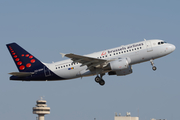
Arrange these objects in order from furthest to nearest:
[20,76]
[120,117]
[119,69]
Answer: [120,117]
[20,76]
[119,69]

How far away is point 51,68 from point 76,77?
4.27 metres

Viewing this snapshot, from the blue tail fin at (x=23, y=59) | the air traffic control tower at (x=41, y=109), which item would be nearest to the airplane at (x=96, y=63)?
the blue tail fin at (x=23, y=59)

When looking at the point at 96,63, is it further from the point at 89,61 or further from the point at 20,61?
the point at 20,61

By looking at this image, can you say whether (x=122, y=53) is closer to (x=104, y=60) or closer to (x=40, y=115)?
(x=104, y=60)

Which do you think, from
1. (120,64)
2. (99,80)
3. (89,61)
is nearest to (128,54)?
(120,64)

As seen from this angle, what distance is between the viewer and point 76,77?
171ft

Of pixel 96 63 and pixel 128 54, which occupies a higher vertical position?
pixel 128 54

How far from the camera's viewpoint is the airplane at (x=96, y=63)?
162ft

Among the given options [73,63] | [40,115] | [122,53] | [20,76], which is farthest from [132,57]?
[40,115]

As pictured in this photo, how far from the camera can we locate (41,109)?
108 meters

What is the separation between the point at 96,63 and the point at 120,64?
3.71m

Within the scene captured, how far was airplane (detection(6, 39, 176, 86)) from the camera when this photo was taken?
49.3 m

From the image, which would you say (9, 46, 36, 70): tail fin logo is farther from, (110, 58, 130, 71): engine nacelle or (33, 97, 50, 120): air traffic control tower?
(33, 97, 50, 120): air traffic control tower

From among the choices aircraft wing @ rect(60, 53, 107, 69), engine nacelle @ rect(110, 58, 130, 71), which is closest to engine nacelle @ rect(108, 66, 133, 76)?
engine nacelle @ rect(110, 58, 130, 71)
